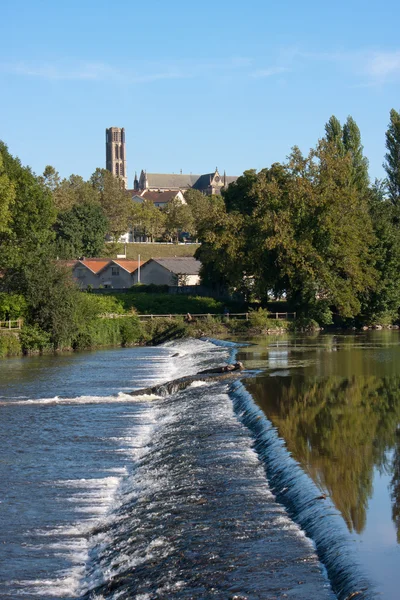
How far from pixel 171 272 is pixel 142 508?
73.5m

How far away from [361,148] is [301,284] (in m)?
23.2

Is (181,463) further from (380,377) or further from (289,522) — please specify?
(380,377)

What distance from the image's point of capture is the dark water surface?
11.1 m

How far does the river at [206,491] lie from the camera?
10.4 metres

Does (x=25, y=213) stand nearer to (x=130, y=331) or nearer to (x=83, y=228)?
(x=130, y=331)

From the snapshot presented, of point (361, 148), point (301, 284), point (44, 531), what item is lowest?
point (44, 531)

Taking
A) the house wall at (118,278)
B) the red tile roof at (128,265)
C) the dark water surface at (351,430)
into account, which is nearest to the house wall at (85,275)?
the house wall at (118,278)

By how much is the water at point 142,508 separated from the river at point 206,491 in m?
0.03

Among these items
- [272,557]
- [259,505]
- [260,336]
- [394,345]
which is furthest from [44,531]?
[260,336]

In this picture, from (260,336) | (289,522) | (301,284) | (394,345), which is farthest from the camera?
(301,284)

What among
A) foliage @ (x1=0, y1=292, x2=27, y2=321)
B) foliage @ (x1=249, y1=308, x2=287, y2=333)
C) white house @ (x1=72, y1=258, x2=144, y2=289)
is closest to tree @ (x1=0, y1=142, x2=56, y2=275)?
foliage @ (x1=0, y1=292, x2=27, y2=321)

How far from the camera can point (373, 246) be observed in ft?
211

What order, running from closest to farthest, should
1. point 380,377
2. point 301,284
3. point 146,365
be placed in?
point 380,377, point 146,365, point 301,284

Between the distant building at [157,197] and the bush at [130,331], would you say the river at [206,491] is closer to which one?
the bush at [130,331]
